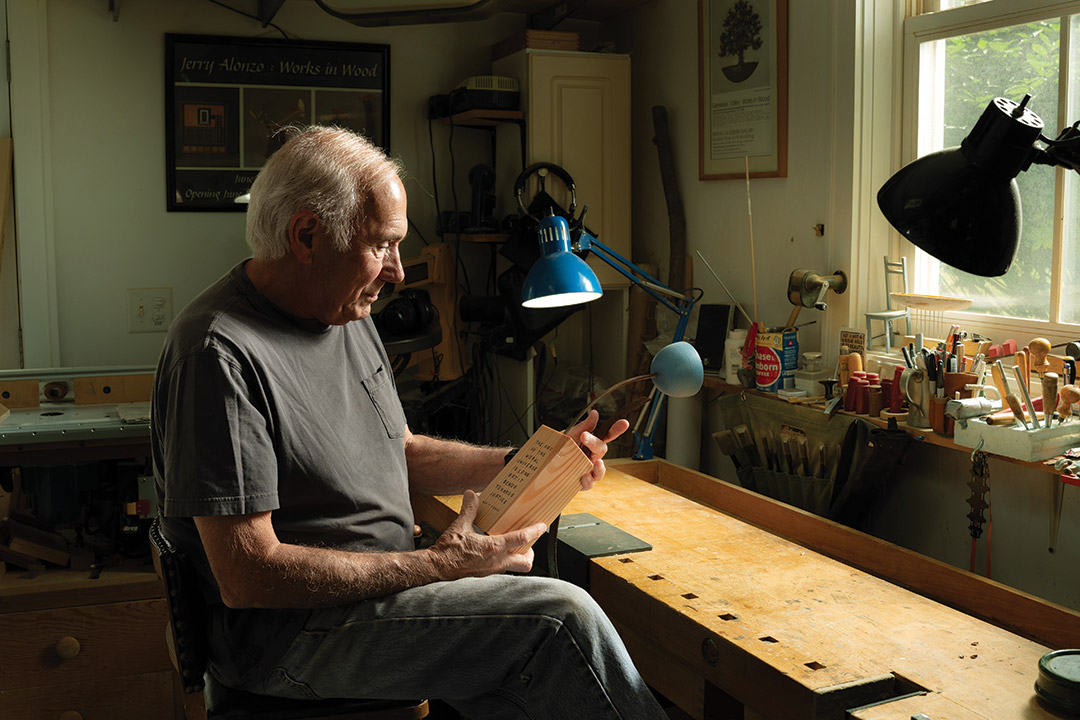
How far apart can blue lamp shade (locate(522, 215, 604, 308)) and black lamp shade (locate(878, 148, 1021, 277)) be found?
739mm

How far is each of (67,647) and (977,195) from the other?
7.35 feet

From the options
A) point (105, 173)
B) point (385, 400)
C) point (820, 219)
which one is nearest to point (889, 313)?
point (820, 219)

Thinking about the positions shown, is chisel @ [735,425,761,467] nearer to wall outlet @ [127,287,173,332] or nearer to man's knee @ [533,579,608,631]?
man's knee @ [533,579,608,631]

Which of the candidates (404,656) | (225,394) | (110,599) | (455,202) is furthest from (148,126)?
(404,656)

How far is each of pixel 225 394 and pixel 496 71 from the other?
2477 millimetres

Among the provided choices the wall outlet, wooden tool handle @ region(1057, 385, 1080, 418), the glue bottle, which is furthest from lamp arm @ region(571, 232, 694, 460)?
the wall outlet

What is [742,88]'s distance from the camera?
2904mm

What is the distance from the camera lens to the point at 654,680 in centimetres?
173

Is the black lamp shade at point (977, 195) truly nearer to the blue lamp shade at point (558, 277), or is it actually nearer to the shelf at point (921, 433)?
the shelf at point (921, 433)

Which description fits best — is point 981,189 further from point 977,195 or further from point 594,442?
point 594,442

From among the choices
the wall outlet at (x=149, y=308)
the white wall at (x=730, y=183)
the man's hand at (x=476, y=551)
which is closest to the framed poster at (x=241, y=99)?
the wall outlet at (x=149, y=308)

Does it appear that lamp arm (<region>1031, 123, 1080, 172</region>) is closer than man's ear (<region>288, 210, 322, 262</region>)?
Yes

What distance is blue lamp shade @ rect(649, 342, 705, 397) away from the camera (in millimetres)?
1737

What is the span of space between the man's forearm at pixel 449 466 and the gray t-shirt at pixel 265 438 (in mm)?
254
